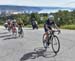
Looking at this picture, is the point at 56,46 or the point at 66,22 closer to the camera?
the point at 56,46

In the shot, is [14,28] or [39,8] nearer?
[14,28]

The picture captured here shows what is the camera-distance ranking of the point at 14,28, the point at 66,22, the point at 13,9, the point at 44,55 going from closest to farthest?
the point at 44,55
the point at 14,28
the point at 13,9
the point at 66,22

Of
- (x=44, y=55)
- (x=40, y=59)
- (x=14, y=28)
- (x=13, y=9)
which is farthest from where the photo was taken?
(x=13, y=9)

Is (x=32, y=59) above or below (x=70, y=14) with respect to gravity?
above

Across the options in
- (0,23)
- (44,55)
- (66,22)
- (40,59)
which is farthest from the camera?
(0,23)

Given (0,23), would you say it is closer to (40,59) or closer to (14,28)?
(14,28)

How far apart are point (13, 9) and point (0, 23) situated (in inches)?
691

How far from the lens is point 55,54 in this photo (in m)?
10.1

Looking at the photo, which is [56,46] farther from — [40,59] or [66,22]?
[66,22]

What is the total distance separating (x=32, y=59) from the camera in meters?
9.25

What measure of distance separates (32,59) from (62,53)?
1.57 m

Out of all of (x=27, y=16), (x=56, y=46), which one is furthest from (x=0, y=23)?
(x=56, y=46)

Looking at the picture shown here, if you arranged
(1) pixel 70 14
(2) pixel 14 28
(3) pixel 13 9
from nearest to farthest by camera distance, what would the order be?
(2) pixel 14 28 → (3) pixel 13 9 → (1) pixel 70 14


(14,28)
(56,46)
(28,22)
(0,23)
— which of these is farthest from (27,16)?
(56,46)
